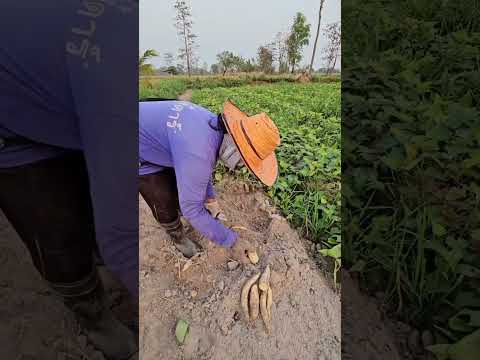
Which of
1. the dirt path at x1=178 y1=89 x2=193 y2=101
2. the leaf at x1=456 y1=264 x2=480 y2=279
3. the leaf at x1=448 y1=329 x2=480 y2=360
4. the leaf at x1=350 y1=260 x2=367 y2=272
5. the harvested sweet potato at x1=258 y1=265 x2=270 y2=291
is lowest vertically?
the leaf at x1=448 y1=329 x2=480 y2=360

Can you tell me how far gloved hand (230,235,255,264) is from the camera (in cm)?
70

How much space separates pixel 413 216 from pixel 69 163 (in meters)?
1.19

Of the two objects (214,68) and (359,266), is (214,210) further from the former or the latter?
(359,266)

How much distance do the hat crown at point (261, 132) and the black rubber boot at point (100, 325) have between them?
2.58 feet

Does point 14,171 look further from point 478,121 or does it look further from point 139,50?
point 478,121

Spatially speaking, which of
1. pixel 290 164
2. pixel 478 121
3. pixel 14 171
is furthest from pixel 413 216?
pixel 14 171

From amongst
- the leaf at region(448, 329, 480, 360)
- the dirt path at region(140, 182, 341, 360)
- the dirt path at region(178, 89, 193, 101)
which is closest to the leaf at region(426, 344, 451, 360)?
the leaf at region(448, 329, 480, 360)

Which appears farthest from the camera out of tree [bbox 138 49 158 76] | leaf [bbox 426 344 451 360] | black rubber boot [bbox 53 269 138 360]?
black rubber boot [bbox 53 269 138 360]

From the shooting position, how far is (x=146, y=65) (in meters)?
0.50

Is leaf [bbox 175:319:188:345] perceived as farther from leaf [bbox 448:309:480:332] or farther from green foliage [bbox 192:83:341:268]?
leaf [bbox 448:309:480:332]

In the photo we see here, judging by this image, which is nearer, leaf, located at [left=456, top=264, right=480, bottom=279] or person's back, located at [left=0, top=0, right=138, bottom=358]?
person's back, located at [left=0, top=0, right=138, bottom=358]

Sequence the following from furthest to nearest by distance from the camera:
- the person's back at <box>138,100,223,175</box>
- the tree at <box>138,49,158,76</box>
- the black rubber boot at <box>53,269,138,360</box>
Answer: the black rubber boot at <box>53,269,138,360</box> < the person's back at <box>138,100,223,175</box> < the tree at <box>138,49,158,76</box>

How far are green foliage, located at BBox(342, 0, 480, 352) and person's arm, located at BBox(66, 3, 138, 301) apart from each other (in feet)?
1.68

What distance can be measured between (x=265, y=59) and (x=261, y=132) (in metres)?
0.14
